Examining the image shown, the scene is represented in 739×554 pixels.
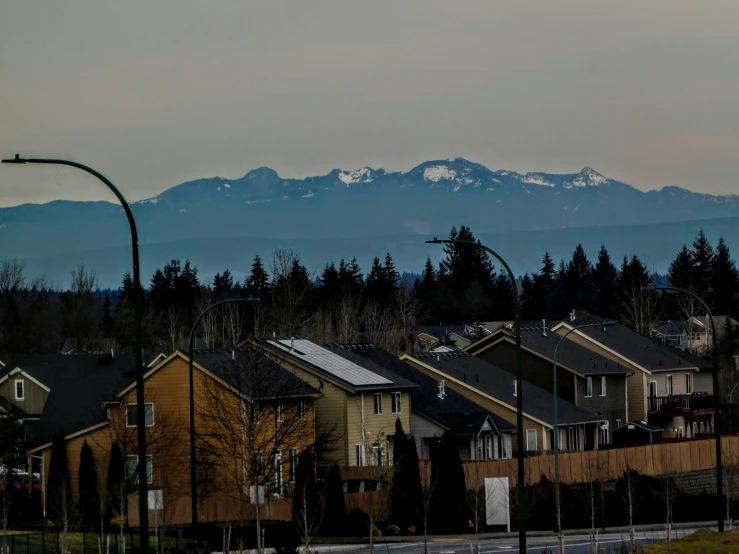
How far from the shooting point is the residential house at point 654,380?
3757 inches

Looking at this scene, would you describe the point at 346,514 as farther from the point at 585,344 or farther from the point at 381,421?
the point at 585,344

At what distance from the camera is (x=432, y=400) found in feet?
243

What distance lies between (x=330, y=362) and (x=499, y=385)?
14268mm

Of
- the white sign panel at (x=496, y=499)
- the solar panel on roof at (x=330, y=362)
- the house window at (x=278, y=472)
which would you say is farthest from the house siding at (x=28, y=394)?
the white sign panel at (x=496, y=499)

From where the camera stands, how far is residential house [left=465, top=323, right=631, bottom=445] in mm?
86125

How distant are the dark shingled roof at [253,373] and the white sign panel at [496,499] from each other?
10061 mm

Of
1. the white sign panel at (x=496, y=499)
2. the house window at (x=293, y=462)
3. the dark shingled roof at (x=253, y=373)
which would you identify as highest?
the dark shingled roof at (x=253, y=373)

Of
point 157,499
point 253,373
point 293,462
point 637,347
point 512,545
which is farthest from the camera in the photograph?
point 637,347

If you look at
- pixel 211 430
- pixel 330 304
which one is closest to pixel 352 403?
pixel 211 430

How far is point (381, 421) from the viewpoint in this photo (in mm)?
68562

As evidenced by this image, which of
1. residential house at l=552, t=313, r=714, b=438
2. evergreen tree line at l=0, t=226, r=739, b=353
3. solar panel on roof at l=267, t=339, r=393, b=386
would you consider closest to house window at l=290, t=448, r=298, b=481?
solar panel on roof at l=267, t=339, r=393, b=386

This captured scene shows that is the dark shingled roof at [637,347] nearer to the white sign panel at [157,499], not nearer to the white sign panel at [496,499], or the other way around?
the white sign panel at [496,499]

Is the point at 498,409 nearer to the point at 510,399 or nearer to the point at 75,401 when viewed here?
Result: the point at 510,399

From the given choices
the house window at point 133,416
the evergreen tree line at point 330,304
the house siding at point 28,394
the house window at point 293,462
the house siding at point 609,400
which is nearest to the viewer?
the house window at point 293,462
